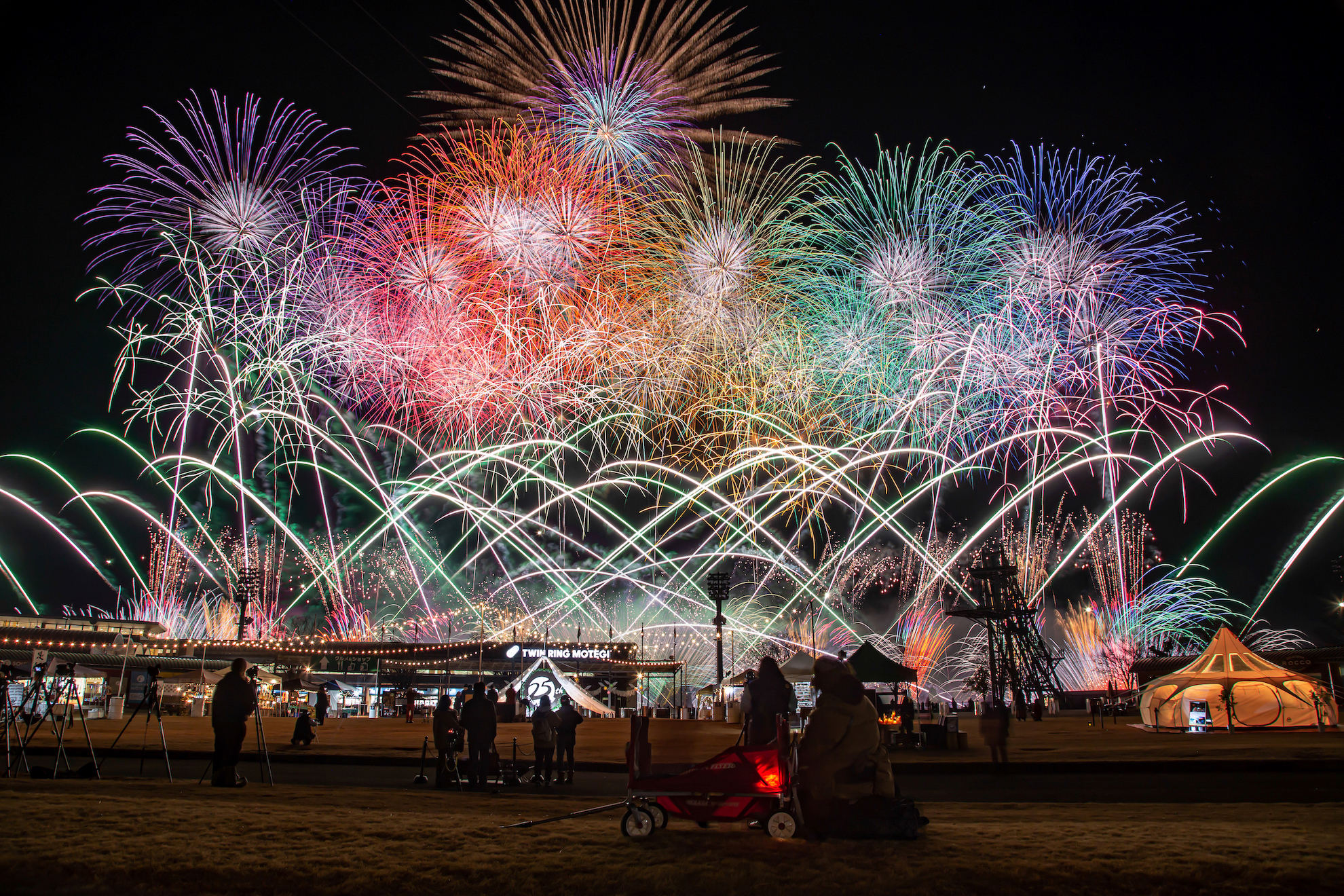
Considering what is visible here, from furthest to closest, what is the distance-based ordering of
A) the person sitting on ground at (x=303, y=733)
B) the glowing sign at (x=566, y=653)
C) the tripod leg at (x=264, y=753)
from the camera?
the glowing sign at (x=566, y=653)
the person sitting on ground at (x=303, y=733)
the tripod leg at (x=264, y=753)

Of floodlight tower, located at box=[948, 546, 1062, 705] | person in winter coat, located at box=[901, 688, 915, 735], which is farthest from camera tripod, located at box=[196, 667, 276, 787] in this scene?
floodlight tower, located at box=[948, 546, 1062, 705]

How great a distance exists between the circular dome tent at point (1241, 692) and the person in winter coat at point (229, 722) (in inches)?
1193

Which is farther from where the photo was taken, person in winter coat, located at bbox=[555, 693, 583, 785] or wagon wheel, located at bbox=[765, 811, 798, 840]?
person in winter coat, located at bbox=[555, 693, 583, 785]

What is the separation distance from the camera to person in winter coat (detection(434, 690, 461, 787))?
1402cm

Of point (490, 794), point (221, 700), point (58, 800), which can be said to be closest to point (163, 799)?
point (58, 800)

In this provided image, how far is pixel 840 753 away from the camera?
7891mm

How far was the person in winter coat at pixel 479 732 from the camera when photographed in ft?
44.5

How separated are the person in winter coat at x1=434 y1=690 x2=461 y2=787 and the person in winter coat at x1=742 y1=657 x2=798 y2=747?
5784mm

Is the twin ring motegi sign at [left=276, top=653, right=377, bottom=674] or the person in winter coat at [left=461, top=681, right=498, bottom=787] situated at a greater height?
the twin ring motegi sign at [left=276, top=653, right=377, bottom=674]

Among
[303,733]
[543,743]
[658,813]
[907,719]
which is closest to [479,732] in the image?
[543,743]

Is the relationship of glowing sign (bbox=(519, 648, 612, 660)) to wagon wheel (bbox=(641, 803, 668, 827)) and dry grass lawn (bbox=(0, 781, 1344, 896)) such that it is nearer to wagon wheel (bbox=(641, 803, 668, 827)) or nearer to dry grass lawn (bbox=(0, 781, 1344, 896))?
dry grass lawn (bbox=(0, 781, 1344, 896))

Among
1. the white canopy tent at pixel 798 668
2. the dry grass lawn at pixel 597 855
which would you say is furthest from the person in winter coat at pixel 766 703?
the white canopy tent at pixel 798 668

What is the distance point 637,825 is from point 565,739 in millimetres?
7656

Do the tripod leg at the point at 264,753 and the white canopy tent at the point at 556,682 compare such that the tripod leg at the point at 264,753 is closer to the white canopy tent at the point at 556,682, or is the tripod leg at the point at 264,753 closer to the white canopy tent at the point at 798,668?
the white canopy tent at the point at 798,668
